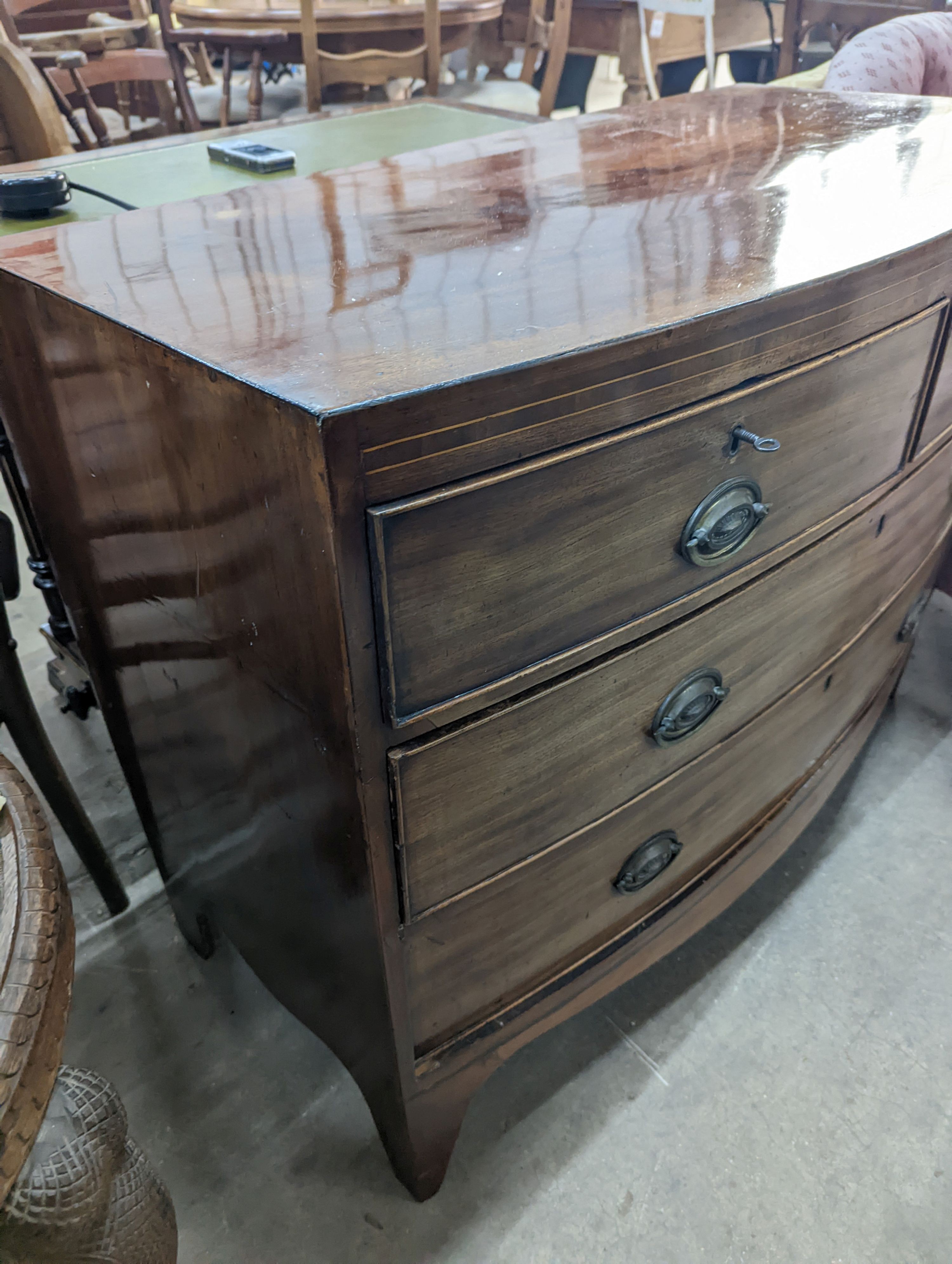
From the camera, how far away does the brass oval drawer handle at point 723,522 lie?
0.65 m

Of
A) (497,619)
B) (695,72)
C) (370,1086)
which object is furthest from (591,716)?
(695,72)

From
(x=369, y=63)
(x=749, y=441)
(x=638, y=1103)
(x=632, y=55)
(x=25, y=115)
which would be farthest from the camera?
(x=632, y=55)

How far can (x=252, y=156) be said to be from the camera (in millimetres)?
1312

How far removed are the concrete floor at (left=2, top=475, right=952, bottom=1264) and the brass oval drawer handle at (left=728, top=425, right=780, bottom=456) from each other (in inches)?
31.3

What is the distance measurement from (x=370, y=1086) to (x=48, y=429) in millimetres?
664

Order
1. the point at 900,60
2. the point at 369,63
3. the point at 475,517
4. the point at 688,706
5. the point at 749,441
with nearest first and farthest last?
1. the point at 475,517
2. the point at 749,441
3. the point at 688,706
4. the point at 900,60
5. the point at 369,63

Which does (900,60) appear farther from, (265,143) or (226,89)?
(226,89)

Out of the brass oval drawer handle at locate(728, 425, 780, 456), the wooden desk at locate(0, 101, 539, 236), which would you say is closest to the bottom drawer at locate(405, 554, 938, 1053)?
the brass oval drawer handle at locate(728, 425, 780, 456)

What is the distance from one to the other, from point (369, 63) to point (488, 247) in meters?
2.11

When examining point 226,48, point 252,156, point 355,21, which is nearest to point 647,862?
point 252,156

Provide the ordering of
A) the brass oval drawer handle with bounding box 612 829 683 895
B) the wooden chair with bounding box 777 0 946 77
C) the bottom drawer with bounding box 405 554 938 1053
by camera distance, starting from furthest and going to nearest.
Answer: the wooden chair with bounding box 777 0 946 77 < the brass oval drawer handle with bounding box 612 829 683 895 < the bottom drawer with bounding box 405 554 938 1053

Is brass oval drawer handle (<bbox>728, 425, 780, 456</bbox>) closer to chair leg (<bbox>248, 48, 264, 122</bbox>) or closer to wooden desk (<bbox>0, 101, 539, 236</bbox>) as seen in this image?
wooden desk (<bbox>0, 101, 539, 236</bbox>)

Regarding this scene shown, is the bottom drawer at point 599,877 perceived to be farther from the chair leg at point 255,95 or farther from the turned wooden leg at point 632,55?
the turned wooden leg at point 632,55

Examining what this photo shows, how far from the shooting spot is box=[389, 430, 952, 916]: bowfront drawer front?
0.62 metres
